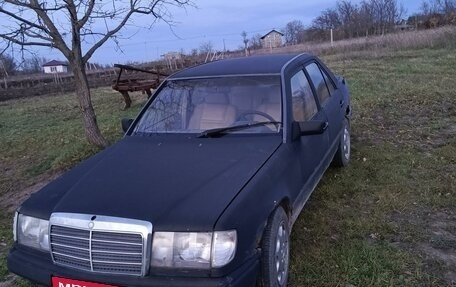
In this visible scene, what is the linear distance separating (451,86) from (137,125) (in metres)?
9.38

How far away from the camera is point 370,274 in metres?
3.26

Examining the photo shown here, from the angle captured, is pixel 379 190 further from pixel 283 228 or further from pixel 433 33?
pixel 433 33

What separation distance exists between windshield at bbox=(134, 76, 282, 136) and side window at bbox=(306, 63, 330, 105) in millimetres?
928

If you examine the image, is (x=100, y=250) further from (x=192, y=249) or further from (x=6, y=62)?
(x=6, y=62)

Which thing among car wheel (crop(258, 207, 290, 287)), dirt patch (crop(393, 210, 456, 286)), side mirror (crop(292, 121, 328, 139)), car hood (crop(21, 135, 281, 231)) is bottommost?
dirt patch (crop(393, 210, 456, 286))

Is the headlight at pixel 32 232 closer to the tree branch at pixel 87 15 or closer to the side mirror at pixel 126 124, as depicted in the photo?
the side mirror at pixel 126 124

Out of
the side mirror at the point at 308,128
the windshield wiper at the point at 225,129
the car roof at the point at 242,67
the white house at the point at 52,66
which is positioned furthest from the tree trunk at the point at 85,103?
the white house at the point at 52,66

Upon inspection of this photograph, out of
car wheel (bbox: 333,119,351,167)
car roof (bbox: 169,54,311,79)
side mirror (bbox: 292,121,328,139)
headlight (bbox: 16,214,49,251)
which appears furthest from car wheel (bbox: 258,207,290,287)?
car wheel (bbox: 333,119,351,167)

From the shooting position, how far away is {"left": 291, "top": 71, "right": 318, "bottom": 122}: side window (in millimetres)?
3953

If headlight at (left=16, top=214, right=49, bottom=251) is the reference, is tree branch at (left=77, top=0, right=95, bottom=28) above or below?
above

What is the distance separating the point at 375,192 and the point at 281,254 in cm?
212

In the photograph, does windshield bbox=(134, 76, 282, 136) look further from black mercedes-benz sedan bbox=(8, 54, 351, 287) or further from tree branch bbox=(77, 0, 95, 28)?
tree branch bbox=(77, 0, 95, 28)

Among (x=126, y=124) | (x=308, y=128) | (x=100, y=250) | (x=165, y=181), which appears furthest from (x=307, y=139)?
(x=100, y=250)

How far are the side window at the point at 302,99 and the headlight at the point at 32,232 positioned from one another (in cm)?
207
